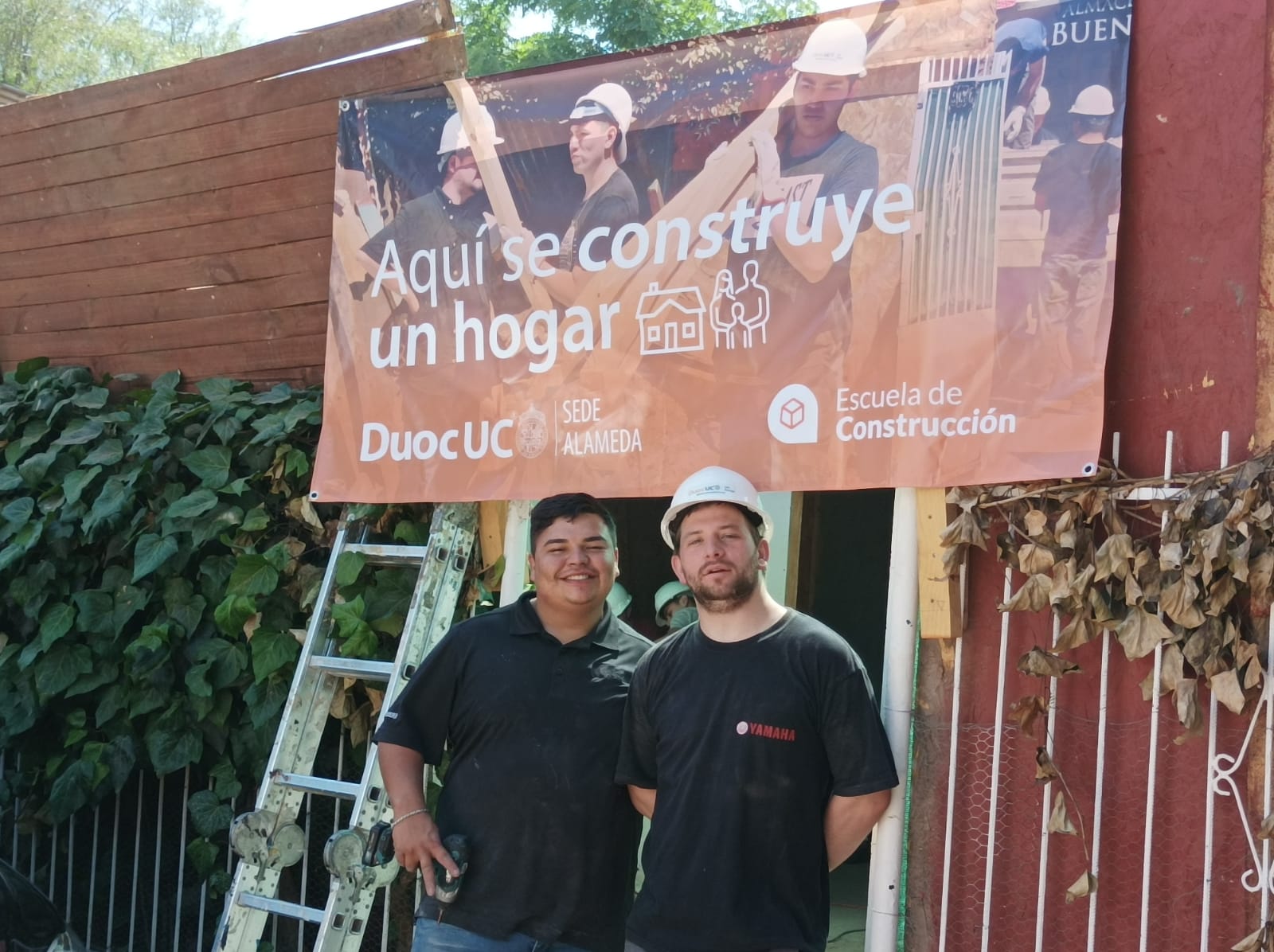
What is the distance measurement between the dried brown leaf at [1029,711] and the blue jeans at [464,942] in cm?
134

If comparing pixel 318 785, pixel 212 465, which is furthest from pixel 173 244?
pixel 318 785

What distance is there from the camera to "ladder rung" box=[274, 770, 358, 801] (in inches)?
175

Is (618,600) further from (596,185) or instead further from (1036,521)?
(1036,521)

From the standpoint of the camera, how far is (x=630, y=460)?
4.28 m

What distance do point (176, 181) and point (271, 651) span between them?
A: 7.03 feet

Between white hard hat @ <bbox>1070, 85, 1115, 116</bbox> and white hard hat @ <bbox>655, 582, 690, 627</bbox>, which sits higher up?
white hard hat @ <bbox>1070, 85, 1115, 116</bbox>

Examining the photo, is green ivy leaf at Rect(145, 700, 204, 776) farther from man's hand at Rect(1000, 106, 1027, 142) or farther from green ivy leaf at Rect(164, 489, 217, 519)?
man's hand at Rect(1000, 106, 1027, 142)

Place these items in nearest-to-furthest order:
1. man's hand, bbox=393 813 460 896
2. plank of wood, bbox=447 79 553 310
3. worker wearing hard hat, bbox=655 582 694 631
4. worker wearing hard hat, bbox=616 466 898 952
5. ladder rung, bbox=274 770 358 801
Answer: worker wearing hard hat, bbox=616 466 898 952
man's hand, bbox=393 813 460 896
ladder rung, bbox=274 770 358 801
plank of wood, bbox=447 79 553 310
worker wearing hard hat, bbox=655 582 694 631

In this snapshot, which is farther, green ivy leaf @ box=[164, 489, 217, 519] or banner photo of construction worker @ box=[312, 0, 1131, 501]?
green ivy leaf @ box=[164, 489, 217, 519]

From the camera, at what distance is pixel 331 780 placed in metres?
4.64

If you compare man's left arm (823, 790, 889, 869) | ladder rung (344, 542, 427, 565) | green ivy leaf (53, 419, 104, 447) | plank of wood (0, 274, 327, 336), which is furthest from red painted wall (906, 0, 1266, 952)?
green ivy leaf (53, 419, 104, 447)

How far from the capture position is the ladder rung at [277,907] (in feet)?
14.2

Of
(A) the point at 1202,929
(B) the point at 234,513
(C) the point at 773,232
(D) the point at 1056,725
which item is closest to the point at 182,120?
(B) the point at 234,513

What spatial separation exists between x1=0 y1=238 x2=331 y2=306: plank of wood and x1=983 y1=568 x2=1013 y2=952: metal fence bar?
3.05 m
